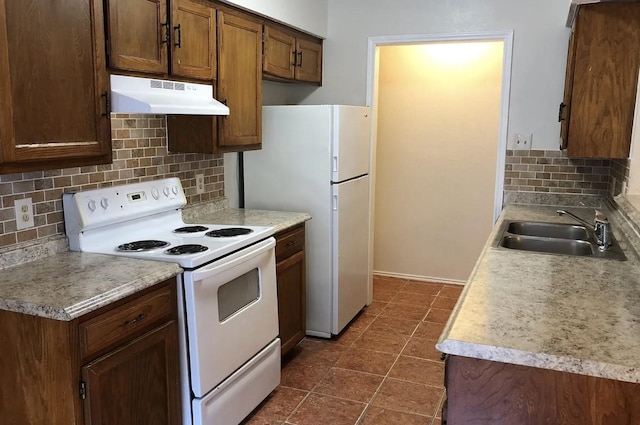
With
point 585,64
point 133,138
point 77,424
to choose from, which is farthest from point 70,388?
point 585,64

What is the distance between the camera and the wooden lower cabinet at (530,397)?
1331mm

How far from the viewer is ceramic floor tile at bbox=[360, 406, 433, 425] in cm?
266

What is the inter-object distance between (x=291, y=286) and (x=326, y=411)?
2.56ft

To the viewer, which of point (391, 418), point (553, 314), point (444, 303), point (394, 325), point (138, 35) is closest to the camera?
point (553, 314)

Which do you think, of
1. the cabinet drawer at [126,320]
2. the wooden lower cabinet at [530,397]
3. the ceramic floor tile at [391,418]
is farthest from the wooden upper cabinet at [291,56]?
the wooden lower cabinet at [530,397]

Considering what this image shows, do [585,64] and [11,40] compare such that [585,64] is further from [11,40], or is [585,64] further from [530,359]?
[11,40]

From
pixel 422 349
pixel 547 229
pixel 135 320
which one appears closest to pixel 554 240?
pixel 547 229

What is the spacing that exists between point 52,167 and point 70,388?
2.52 ft

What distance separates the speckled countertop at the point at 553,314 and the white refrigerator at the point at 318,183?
4.50 feet

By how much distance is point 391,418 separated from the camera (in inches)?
106

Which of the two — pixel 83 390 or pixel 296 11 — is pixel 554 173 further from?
pixel 83 390

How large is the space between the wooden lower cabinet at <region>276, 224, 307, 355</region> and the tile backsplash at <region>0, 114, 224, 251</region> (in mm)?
598

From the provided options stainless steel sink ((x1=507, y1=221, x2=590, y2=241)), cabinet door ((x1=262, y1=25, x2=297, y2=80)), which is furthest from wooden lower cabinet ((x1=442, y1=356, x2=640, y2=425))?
cabinet door ((x1=262, y1=25, x2=297, y2=80))

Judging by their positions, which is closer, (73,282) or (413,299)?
(73,282)
